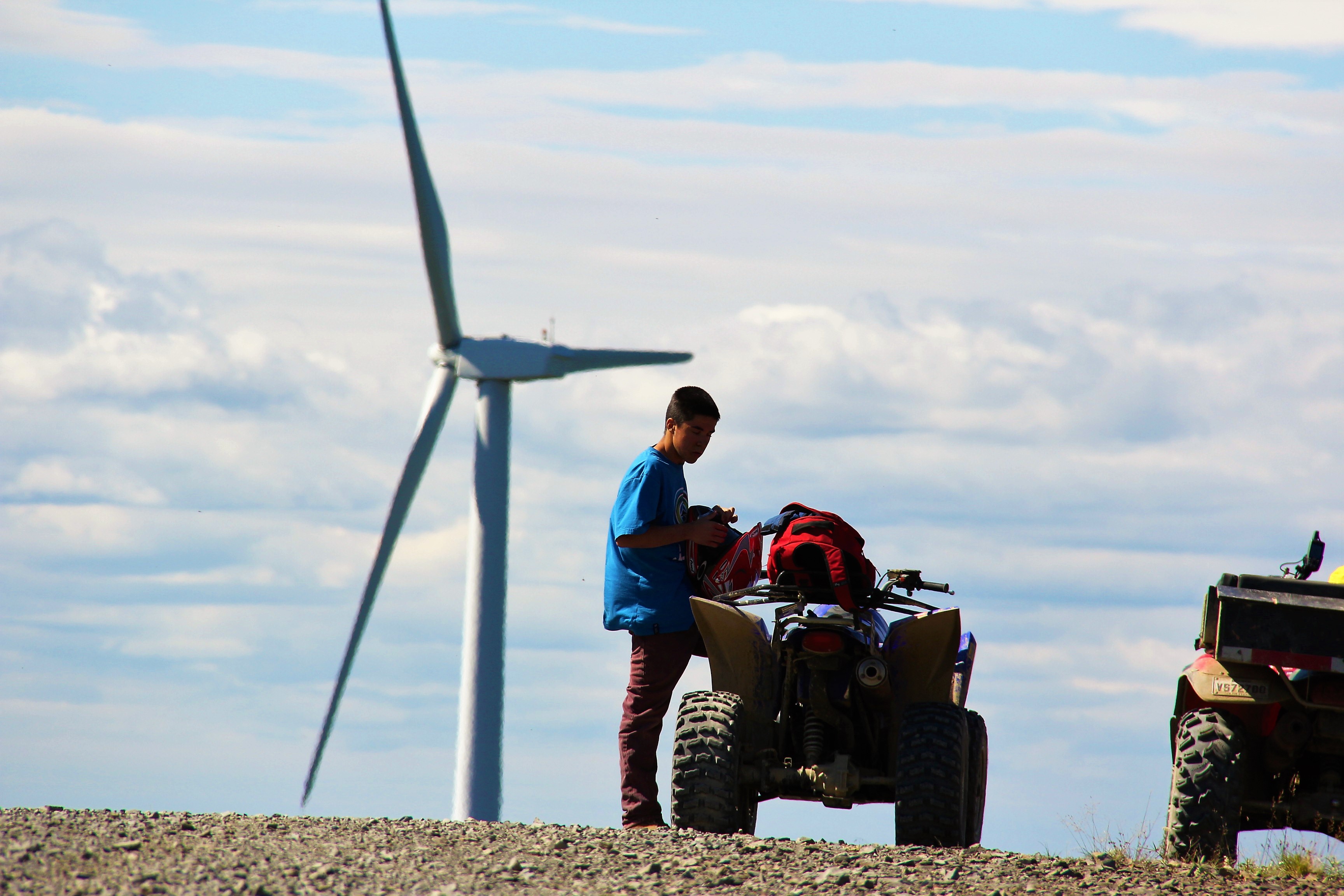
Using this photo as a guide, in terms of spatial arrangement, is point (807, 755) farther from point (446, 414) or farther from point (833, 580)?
point (446, 414)

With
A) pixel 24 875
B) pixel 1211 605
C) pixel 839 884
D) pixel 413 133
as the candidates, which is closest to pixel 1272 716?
pixel 1211 605

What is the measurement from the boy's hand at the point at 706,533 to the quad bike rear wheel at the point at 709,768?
1040 millimetres

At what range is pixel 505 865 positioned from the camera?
837 centimetres

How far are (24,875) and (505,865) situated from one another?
6.90ft

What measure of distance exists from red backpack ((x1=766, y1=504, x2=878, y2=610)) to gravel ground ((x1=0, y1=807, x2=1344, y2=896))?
4.85ft

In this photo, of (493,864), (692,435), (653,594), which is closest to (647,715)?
(653,594)

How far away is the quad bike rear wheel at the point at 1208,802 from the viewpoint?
10125 millimetres

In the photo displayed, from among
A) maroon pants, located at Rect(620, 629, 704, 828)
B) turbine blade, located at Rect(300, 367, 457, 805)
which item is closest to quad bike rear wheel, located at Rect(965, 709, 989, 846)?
maroon pants, located at Rect(620, 629, 704, 828)

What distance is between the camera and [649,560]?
11.1 metres

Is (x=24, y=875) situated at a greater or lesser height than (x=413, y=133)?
lesser

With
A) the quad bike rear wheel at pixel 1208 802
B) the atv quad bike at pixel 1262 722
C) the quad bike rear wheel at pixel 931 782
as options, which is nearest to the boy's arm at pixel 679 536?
the quad bike rear wheel at pixel 931 782

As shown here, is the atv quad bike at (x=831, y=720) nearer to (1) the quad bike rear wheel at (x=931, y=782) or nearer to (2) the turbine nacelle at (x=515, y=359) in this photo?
(1) the quad bike rear wheel at (x=931, y=782)

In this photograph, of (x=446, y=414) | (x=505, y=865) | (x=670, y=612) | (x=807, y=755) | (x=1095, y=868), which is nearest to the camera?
(x=505, y=865)

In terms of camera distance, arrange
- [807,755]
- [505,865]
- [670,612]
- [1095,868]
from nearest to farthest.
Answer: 1. [505,865]
2. [1095,868]
3. [807,755]
4. [670,612]
